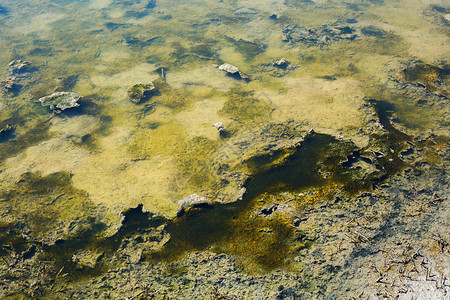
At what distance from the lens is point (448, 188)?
5.19 meters

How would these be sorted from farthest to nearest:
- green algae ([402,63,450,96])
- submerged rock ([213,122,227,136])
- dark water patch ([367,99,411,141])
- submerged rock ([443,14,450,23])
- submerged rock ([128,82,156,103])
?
submerged rock ([443,14,450,23]), submerged rock ([128,82,156,103]), green algae ([402,63,450,96]), submerged rock ([213,122,227,136]), dark water patch ([367,99,411,141])

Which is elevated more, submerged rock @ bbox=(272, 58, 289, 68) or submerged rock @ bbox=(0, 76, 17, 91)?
submerged rock @ bbox=(272, 58, 289, 68)

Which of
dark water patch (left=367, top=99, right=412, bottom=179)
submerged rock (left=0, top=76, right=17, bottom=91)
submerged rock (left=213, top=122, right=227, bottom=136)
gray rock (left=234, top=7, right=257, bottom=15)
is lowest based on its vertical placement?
submerged rock (left=213, top=122, right=227, bottom=136)

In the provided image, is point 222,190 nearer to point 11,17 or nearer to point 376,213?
point 376,213

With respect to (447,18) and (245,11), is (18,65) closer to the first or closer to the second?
(245,11)

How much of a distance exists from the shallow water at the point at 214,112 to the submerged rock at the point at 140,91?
20cm

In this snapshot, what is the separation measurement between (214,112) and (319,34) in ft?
26.9

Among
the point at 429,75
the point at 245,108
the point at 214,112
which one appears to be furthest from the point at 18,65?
the point at 429,75

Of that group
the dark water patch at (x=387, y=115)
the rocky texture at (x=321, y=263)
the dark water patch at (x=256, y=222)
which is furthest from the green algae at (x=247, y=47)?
the rocky texture at (x=321, y=263)

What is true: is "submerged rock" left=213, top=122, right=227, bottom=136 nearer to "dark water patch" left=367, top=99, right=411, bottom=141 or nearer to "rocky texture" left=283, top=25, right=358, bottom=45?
"dark water patch" left=367, top=99, right=411, bottom=141

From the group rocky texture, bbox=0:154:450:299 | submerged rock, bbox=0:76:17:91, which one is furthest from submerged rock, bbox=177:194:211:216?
submerged rock, bbox=0:76:17:91

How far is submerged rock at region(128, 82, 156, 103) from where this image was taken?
9586 mm

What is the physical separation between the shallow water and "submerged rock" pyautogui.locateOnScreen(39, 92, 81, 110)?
0.22 metres

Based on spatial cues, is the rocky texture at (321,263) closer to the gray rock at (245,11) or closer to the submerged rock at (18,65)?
the submerged rock at (18,65)
